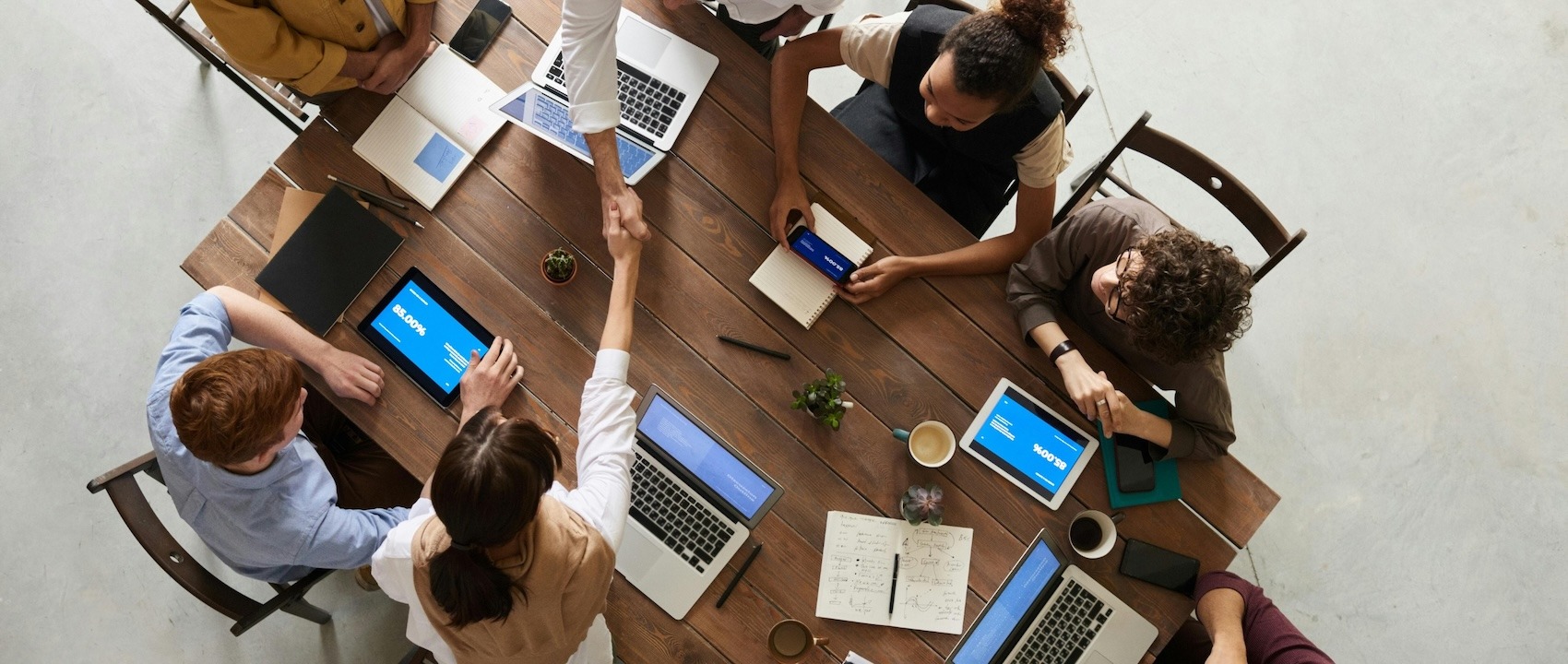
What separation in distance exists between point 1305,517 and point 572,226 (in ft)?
8.38

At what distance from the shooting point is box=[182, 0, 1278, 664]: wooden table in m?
1.90

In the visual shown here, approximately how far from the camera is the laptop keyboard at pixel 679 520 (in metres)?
1.88

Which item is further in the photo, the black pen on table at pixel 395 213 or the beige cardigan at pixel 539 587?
the black pen on table at pixel 395 213

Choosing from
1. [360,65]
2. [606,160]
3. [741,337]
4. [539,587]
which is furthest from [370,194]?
[539,587]

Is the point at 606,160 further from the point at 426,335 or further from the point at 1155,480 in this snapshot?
the point at 1155,480

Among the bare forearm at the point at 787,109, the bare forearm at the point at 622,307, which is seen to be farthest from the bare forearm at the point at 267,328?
the bare forearm at the point at 787,109

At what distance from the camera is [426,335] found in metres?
1.91

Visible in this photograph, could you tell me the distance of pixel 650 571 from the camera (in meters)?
1.87

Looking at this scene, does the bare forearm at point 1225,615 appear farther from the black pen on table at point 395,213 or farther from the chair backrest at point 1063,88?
the black pen on table at point 395,213

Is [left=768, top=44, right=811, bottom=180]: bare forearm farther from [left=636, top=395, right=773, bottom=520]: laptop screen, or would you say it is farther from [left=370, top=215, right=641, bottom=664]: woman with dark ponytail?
[left=636, top=395, right=773, bottom=520]: laptop screen

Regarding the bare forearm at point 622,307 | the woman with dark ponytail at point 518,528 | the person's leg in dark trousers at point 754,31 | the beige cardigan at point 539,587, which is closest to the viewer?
the woman with dark ponytail at point 518,528

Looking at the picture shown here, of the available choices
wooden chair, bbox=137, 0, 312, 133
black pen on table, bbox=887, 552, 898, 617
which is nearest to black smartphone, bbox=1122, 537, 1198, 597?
black pen on table, bbox=887, 552, 898, 617

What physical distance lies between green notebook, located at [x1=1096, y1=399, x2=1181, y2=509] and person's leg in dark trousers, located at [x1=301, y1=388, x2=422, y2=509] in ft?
5.45

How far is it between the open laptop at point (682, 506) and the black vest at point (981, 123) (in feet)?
3.09
